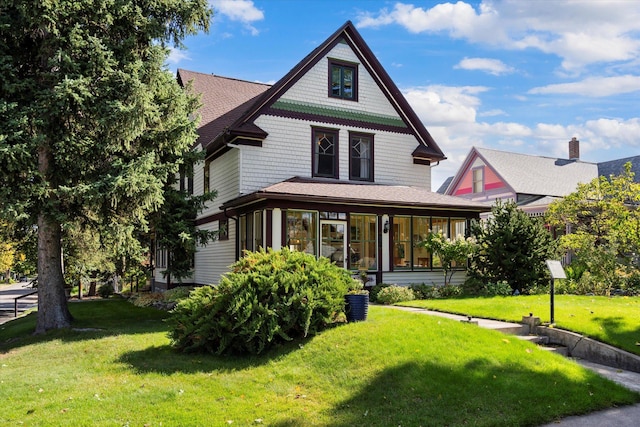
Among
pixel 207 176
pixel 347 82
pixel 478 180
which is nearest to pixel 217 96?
pixel 207 176

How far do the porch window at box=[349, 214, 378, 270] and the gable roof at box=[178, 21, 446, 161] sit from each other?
415 centimetres

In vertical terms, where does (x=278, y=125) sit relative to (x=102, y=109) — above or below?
above

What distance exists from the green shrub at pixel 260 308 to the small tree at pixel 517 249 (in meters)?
8.66

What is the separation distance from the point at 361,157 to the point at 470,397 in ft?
42.7

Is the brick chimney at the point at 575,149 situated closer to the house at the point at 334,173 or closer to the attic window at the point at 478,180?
the attic window at the point at 478,180

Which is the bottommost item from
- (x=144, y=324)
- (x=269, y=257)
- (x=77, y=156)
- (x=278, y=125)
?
(x=144, y=324)

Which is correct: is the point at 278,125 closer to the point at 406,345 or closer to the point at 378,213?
the point at 378,213

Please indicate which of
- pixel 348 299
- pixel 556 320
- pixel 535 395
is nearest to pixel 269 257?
pixel 348 299

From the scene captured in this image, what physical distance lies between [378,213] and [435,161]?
5.28 meters

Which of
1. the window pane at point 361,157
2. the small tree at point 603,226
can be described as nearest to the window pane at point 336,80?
the window pane at point 361,157

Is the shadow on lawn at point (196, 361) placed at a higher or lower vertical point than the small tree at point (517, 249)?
lower

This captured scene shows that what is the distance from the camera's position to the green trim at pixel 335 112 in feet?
56.4

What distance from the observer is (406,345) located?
7.82 metres

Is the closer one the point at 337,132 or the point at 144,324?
the point at 144,324
